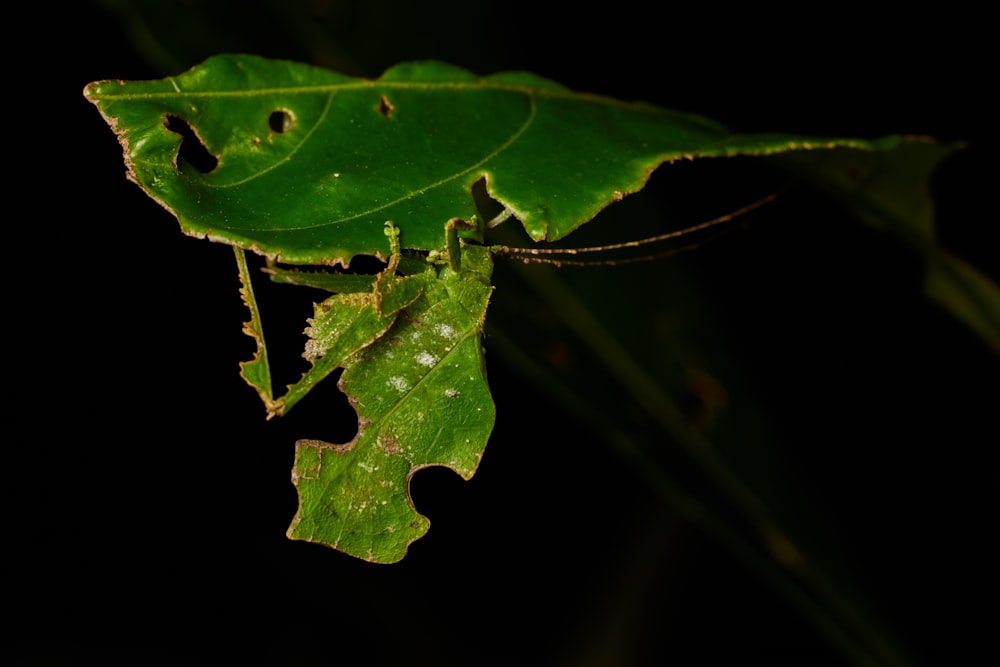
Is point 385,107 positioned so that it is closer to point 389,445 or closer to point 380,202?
point 380,202

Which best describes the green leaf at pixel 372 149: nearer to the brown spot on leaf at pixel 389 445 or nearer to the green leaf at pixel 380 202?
the green leaf at pixel 380 202

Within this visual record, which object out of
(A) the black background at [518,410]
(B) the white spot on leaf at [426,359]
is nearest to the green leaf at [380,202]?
(B) the white spot on leaf at [426,359]

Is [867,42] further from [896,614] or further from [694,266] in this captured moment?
[896,614]

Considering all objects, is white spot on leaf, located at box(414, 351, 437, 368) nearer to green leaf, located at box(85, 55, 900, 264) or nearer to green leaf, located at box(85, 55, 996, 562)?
green leaf, located at box(85, 55, 996, 562)

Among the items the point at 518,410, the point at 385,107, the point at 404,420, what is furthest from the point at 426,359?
the point at 518,410

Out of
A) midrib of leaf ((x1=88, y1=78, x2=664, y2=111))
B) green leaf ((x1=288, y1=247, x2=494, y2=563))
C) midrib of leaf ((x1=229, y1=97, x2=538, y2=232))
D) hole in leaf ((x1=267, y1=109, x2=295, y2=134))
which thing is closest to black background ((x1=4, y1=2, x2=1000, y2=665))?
hole in leaf ((x1=267, y1=109, x2=295, y2=134))
